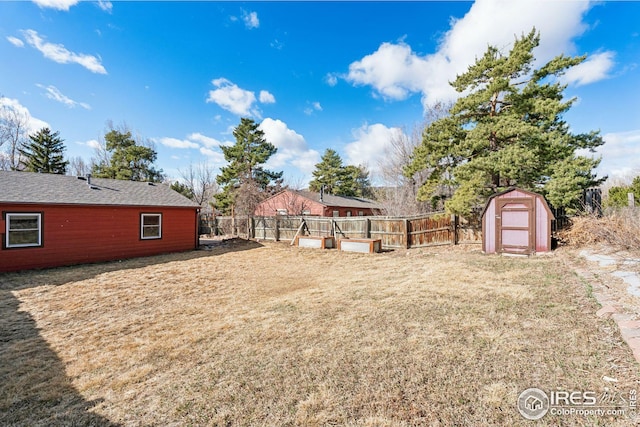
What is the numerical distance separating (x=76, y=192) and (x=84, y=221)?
136 cm

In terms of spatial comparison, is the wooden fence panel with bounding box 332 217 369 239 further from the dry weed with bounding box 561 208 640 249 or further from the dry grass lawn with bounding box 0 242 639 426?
the dry weed with bounding box 561 208 640 249

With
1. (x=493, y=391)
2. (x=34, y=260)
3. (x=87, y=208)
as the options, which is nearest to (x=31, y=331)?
(x=493, y=391)

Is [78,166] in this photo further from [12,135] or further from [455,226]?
[455,226]

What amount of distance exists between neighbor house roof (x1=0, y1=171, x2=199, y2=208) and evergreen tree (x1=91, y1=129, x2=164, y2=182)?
1413 cm

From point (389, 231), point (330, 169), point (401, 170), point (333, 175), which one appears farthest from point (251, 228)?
point (330, 169)

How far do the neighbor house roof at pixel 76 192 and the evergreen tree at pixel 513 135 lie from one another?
12.0 metres

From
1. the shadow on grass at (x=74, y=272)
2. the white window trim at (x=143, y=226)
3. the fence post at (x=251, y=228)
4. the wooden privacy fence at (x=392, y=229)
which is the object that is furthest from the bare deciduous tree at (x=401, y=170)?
the white window trim at (x=143, y=226)

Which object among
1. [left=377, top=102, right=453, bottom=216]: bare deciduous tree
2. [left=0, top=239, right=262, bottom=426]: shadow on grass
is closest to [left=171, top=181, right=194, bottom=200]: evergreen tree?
[left=377, top=102, right=453, bottom=216]: bare deciduous tree

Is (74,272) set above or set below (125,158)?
below

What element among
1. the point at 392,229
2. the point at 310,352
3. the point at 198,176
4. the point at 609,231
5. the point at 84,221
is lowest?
the point at 310,352

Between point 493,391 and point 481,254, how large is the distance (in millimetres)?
7947

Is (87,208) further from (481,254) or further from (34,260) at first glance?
(481,254)

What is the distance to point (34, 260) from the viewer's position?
9227mm

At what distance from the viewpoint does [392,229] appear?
12.3 m
